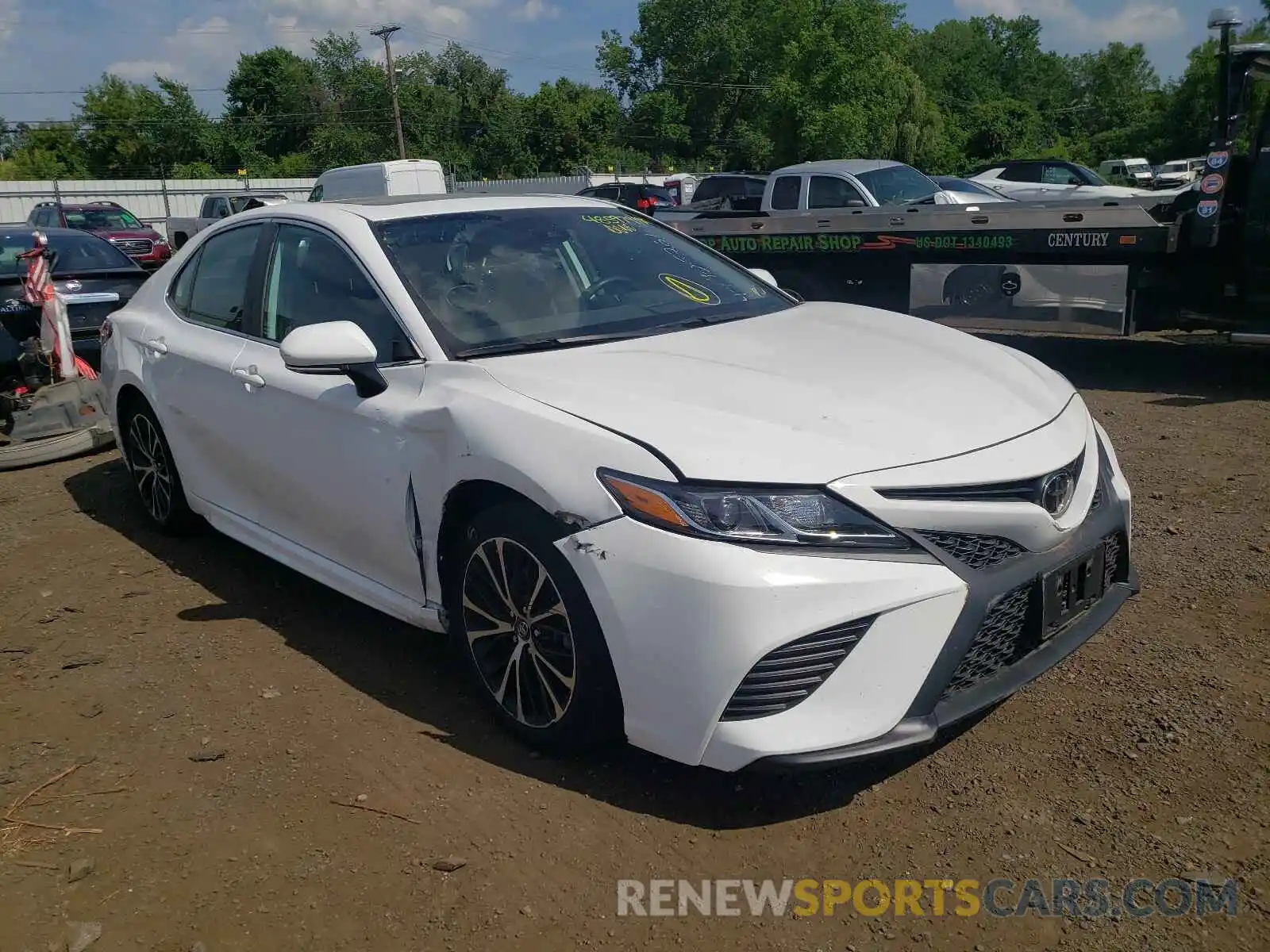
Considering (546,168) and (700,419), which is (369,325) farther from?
(546,168)

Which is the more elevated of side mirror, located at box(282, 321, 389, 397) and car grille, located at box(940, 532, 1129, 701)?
side mirror, located at box(282, 321, 389, 397)

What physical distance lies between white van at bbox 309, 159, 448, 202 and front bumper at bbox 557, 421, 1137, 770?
1691cm

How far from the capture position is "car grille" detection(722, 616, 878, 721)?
2586mm

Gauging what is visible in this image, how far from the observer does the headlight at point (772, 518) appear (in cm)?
260

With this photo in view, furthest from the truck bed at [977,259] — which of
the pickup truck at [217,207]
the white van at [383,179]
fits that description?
the pickup truck at [217,207]

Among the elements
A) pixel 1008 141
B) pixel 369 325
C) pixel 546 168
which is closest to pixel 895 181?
pixel 369 325

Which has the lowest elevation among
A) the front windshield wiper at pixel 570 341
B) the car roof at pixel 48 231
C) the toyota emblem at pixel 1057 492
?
the toyota emblem at pixel 1057 492

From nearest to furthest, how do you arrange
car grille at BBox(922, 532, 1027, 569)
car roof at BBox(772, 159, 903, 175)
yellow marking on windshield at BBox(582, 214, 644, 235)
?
car grille at BBox(922, 532, 1027, 569)
yellow marking on windshield at BBox(582, 214, 644, 235)
car roof at BBox(772, 159, 903, 175)

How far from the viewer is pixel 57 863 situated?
2885 millimetres

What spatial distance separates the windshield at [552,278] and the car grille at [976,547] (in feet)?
4.45

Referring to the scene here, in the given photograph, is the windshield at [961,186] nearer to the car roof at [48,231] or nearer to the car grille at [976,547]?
the car roof at [48,231]

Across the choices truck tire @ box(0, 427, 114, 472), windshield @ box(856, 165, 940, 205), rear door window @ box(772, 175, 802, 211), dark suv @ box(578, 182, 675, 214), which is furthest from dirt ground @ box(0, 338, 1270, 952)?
dark suv @ box(578, 182, 675, 214)

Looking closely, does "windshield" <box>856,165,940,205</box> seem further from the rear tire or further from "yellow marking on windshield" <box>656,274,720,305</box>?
the rear tire

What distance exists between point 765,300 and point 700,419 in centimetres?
156
